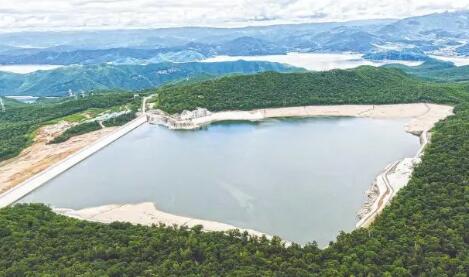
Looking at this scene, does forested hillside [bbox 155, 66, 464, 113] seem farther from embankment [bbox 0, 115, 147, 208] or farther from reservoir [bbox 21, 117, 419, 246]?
embankment [bbox 0, 115, 147, 208]

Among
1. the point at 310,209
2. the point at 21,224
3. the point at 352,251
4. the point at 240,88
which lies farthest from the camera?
the point at 240,88

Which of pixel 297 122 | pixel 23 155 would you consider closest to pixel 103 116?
pixel 23 155

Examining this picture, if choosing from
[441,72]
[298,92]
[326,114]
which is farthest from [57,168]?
[441,72]

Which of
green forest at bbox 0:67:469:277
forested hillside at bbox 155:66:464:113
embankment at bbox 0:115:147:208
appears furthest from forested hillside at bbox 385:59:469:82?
green forest at bbox 0:67:469:277

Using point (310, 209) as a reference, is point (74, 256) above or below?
above

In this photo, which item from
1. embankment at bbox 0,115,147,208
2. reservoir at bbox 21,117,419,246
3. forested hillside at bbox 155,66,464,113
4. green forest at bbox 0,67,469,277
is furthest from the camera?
forested hillside at bbox 155,66,464,113

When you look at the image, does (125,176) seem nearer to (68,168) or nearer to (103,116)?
(68,168)

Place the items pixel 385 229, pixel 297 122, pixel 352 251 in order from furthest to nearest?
1. pixel 297 122
2. pixel 385 229
3. pixel 352 251
